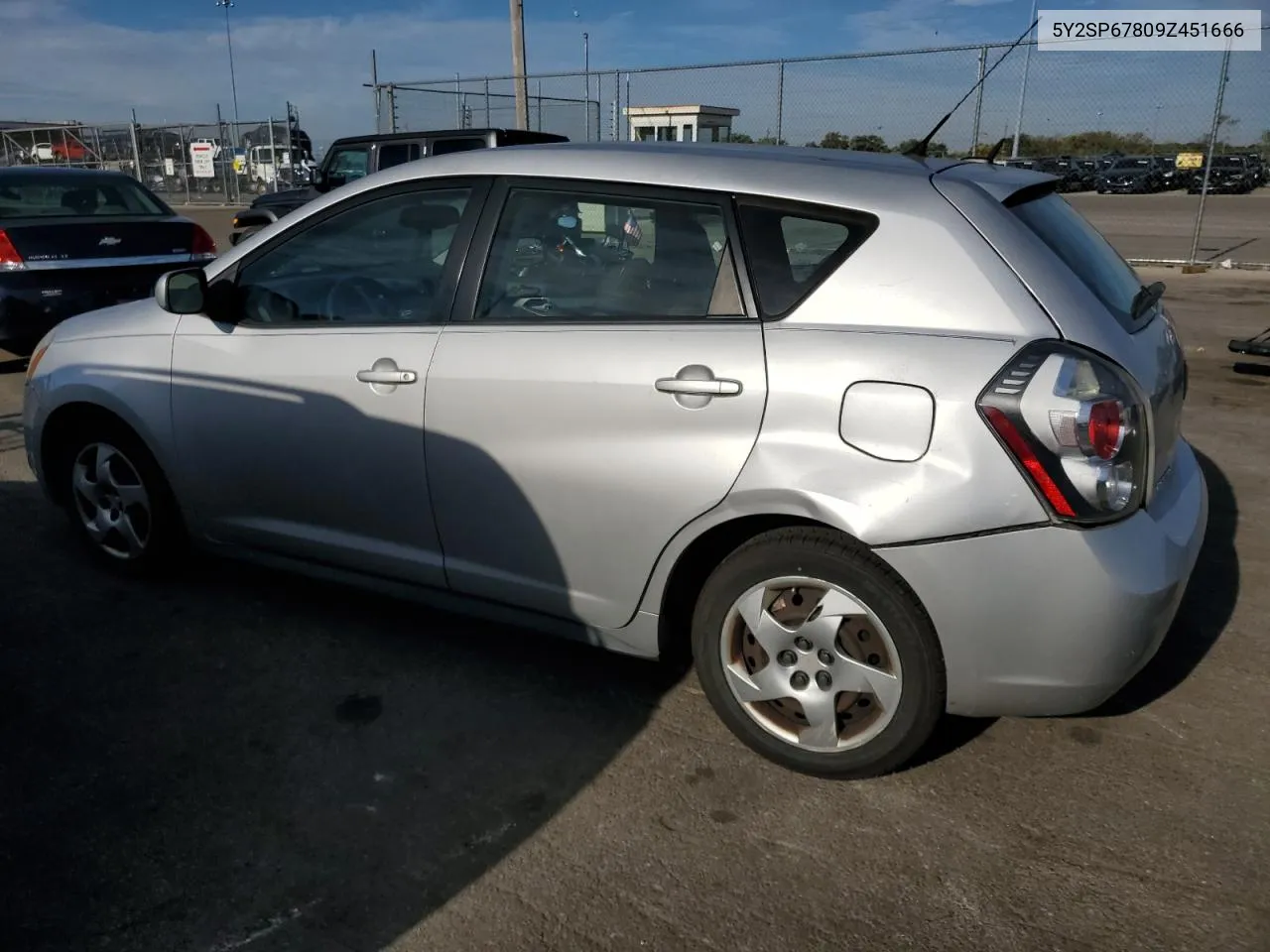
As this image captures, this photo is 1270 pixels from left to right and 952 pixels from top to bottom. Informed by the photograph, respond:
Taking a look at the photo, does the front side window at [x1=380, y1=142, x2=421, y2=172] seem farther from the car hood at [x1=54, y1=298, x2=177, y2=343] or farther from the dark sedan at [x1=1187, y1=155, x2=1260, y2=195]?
the dark sedan at [x1=1187, y1=155, x2=1260, y2=195]

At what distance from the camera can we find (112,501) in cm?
421

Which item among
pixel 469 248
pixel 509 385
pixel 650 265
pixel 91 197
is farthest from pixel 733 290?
pixel 91 197

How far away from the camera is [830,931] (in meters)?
2.34

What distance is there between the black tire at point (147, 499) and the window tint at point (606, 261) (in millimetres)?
1719

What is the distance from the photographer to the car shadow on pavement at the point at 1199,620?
3344 mm

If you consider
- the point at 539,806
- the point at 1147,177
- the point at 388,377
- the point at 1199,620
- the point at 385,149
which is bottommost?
the point at 539,806

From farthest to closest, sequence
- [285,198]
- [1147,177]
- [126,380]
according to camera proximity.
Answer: [1147,177] < [285,198] < [126,380]

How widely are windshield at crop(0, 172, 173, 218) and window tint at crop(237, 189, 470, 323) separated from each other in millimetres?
5314

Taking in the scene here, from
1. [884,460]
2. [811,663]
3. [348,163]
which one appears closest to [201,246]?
[348,163]

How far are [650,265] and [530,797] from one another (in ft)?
5.10

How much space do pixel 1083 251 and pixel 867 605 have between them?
49.4 inches

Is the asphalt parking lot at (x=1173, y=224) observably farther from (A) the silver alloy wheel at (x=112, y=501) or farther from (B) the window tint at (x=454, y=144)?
(A) the silver alloy wheel at (x=112, y=501)

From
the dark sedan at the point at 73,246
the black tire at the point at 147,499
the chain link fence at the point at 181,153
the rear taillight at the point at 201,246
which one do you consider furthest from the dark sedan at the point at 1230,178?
the black tire at the point at 147,499

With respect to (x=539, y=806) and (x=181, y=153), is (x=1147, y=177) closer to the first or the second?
(x=181, y=153)
